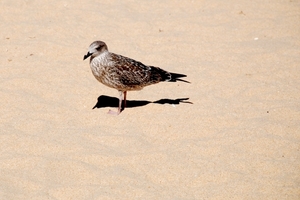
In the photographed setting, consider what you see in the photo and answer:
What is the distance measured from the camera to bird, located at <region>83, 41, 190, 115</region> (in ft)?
20.9

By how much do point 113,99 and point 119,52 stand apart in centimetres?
120

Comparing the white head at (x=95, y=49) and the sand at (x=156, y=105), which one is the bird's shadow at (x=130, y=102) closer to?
the sand at (x=156, y=105)

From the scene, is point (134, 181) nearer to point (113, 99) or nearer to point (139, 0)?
point (113, 99)

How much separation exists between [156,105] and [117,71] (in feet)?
2.43

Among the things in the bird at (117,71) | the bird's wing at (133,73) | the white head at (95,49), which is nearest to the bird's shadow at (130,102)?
the bird at (117,71)

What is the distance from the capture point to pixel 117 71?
636 cm

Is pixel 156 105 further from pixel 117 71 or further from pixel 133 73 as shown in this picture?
pixel 117 71

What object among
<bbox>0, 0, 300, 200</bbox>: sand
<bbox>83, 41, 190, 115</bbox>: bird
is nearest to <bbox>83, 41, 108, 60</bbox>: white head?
<bbox>83, 41, 190, 115</bbox>: bird

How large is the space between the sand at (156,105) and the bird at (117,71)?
0.35 meters

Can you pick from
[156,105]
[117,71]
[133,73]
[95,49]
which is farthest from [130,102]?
[95,49]

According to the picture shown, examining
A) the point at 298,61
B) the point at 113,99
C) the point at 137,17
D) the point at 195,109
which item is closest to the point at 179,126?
the point at 195,109

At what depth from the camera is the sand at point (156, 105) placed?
16.9 ft

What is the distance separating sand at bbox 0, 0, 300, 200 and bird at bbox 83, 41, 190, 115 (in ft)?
1.14

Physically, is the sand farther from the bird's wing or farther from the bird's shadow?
the bird's wing
